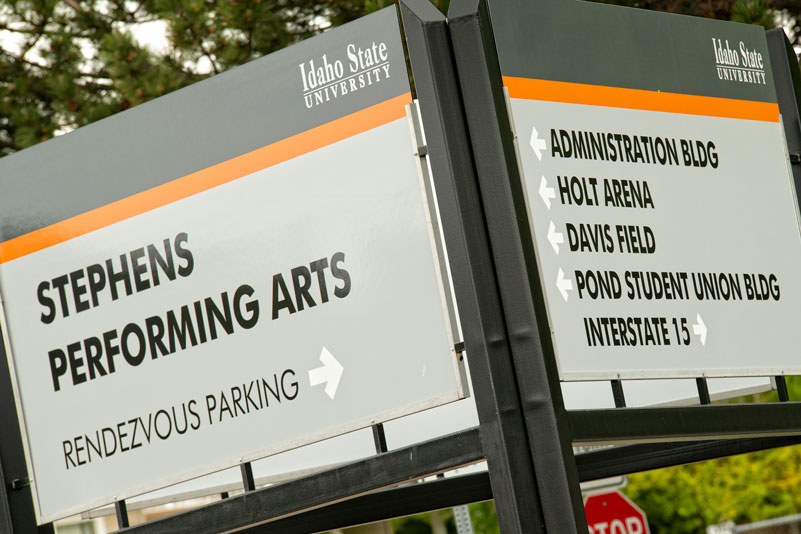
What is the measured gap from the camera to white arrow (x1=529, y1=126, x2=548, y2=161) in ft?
9.37

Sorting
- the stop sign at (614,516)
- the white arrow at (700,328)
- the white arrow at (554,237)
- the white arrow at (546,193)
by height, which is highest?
the white arrow at (546,193)

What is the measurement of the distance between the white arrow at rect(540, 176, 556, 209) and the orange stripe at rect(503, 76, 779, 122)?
235 mm

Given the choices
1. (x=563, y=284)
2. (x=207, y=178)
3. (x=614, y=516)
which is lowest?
(x=614, y=516)

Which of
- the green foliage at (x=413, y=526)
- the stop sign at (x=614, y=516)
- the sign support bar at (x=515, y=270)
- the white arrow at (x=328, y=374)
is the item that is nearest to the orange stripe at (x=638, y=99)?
the sign support bar at (x=515, y=270)

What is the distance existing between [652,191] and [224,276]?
1.25m

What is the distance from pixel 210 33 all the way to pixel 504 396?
6187mm

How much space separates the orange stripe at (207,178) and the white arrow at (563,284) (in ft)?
1.93

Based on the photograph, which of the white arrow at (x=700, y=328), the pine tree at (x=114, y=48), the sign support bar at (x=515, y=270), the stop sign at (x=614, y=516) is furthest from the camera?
the pine tree at (x=114, y=48)

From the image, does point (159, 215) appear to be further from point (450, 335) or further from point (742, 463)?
point (742, 463)

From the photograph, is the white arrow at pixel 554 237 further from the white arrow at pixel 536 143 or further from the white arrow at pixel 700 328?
the white arrow at pixel 700 328

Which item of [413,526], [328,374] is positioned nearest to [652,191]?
[328,374]

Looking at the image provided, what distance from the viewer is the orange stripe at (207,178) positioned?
9.45 feet

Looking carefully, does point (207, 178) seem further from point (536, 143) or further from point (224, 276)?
point (536, 143)

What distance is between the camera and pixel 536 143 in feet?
9.41
